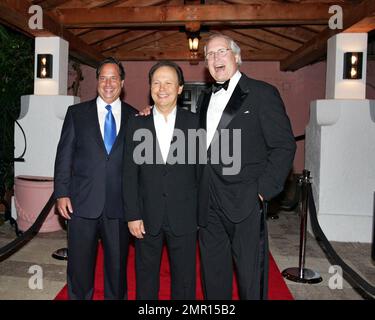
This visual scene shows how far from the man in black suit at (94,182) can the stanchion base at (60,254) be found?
188 cm

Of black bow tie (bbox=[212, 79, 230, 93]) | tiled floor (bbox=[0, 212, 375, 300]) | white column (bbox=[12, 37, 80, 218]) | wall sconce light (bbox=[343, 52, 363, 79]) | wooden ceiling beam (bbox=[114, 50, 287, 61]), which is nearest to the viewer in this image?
black bow tie (bbox=[212, 79, 230, 93])

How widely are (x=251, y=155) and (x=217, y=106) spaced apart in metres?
0.39

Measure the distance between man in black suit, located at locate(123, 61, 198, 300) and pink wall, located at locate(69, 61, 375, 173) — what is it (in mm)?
7748

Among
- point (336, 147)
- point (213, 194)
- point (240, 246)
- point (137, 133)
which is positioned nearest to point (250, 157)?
Answer: point (213, 194)

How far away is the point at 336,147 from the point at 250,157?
354 centimetres

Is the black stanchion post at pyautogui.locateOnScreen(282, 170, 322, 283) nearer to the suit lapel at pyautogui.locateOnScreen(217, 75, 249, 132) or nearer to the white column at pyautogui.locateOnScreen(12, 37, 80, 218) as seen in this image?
the suit lapel at pyautogui.locateOnScreen(217, 75, 249, 132)

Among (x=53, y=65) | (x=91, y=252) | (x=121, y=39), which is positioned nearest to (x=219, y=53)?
(x=91, y=252)

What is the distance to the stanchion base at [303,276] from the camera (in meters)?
4.08

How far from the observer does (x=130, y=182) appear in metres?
2.54

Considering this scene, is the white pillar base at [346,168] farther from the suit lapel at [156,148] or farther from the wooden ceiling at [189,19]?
the suit lapel at [156,148]

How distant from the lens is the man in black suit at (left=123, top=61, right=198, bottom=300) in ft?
8.21

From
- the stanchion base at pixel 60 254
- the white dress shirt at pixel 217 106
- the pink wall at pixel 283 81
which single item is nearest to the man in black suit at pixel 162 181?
the white dress shirt at pixel 217 106

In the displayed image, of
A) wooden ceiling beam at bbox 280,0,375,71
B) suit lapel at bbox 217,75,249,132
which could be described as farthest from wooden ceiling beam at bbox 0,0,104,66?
wooden ceiling beam at bbox 280,0,375,71
